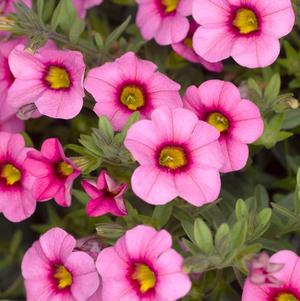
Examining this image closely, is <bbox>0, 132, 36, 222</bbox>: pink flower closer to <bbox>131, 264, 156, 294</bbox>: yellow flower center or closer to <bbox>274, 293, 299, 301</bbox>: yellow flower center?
<bbox>131, 264, 156, 294</bbox>: yellow flower center

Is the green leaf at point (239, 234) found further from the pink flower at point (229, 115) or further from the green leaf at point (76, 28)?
the green leaf at point (76, 28)

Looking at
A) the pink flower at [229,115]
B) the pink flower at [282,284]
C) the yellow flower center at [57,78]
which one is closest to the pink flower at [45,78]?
the yellow flower center at [57,78]

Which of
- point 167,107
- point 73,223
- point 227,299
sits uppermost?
point 167,107

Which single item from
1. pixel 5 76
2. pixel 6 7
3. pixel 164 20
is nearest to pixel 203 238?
pixel 164 20

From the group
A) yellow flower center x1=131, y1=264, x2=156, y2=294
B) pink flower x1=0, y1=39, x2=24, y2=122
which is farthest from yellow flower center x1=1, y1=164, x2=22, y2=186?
yellow flower center x1=131, y1=264, x2=156, y2=294

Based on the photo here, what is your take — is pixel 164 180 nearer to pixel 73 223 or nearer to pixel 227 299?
pixel 227 299

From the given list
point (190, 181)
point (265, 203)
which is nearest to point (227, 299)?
point (265, 203)
